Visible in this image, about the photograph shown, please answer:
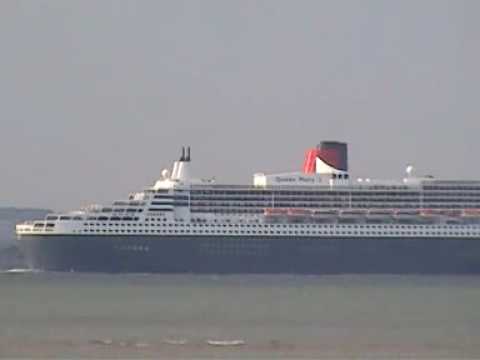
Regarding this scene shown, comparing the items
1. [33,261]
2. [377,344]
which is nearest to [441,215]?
[33,261]

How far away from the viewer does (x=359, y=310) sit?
54.3m

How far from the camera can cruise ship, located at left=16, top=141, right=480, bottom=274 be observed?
80.5 metres

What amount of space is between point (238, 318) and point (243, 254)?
30.0m

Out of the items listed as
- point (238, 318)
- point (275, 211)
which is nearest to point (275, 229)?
point (275, 211)

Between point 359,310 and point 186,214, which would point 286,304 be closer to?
point 359,310

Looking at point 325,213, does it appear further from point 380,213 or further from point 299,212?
point 380,213

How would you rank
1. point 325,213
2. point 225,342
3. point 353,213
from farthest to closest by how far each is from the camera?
point 353,213 → point 325,213 → point 225,342

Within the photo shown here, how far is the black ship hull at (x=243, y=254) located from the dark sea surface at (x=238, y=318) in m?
4.29

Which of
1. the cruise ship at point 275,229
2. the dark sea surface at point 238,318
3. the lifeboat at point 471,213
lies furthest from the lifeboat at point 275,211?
the lifeboat at point 471,213

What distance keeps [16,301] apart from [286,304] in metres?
8.89

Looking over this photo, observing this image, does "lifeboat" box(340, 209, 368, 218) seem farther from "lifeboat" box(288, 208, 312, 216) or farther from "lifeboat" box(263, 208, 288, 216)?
"lifeboat" box(263, 208, 288, 216)

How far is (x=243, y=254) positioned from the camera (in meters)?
80.8

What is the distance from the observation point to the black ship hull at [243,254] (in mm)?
80250

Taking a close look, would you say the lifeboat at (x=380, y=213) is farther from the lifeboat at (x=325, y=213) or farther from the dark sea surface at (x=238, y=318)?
the dark sea surface at (x=238, y=318)
